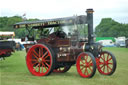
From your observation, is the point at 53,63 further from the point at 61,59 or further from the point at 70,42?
the point at 70,42

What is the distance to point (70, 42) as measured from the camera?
9344 mm

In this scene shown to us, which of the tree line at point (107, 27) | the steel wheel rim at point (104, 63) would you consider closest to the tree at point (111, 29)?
the tree line at point (107, 27)

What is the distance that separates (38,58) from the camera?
31.5ft

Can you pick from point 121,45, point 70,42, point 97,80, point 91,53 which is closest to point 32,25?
point 70,42

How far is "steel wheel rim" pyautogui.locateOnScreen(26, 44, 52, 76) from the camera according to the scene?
9352mm

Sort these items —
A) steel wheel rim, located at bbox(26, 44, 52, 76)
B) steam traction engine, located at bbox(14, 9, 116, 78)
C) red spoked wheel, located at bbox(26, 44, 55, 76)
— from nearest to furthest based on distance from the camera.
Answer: steam traction engine, located at bbox(14, 9, 116, 78)
red spoked wheel, located at bbox(26, 44, 55, 76)
steel wheel rim, located at bbox(26, 44, 52, 76)

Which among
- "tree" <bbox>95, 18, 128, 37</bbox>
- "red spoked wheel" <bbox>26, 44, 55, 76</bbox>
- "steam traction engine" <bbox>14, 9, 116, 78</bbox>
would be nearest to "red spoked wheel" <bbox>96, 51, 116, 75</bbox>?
"steam traction engine" <bbox>14, 9, 116, 78</bbox>

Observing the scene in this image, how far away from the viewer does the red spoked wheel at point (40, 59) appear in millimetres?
9117

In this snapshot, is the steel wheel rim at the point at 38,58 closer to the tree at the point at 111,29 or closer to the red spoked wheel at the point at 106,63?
the red spoked wheel at the point at 106,63

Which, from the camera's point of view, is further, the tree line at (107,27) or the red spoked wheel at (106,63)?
the tree line at (107,27)

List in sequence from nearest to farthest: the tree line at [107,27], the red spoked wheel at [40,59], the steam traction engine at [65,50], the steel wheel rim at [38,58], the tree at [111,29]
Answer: the steam traction engine at [65,50]
the red spoked wheel at [40,59]
the steel wheel rim at [38,58]
the tree line at [107,27]
the tree at [111,29]

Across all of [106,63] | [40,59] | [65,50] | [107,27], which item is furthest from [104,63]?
[107,27]

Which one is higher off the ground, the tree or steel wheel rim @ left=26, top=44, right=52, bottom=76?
steel wheel rim @ left=26, top=44, right=52, bottom=76

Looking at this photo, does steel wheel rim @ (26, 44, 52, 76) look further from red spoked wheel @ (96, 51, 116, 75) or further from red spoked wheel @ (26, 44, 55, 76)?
red spoked wheel @ (96, 51, 116, 75)
